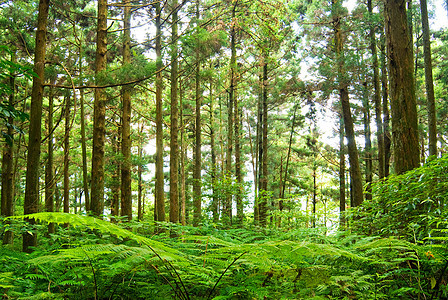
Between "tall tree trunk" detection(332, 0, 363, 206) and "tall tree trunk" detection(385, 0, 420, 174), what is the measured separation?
677 centimetres

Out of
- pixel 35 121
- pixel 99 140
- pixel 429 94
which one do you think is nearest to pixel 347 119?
pixel 429 94

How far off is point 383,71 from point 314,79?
3213 millimetres

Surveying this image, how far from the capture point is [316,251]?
6.06 ft

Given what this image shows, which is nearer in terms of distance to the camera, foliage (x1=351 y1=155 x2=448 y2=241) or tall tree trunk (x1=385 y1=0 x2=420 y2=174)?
foliage (x1=351 y1=155 x2=448 y2=241)

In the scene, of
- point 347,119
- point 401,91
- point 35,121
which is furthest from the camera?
point 347,119

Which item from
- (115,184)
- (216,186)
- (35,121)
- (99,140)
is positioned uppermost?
(35,121)

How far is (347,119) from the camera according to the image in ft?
37.9

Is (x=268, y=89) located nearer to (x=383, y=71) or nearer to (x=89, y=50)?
(x=383, y=71)

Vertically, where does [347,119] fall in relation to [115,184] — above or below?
above

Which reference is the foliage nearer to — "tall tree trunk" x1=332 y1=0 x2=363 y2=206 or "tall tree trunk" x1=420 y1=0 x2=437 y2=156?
"tall tree trunk" x1=420 y1=0 x2=437 y2=156

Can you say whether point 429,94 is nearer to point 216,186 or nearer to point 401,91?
point 401,91

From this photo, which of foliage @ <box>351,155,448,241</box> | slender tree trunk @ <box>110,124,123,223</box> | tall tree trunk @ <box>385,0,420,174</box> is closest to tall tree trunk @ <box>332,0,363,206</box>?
tall tree trunk @ <box>385,0,420,174</box>

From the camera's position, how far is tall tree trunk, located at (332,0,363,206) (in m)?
11.0

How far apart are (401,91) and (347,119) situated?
23.8 feet
